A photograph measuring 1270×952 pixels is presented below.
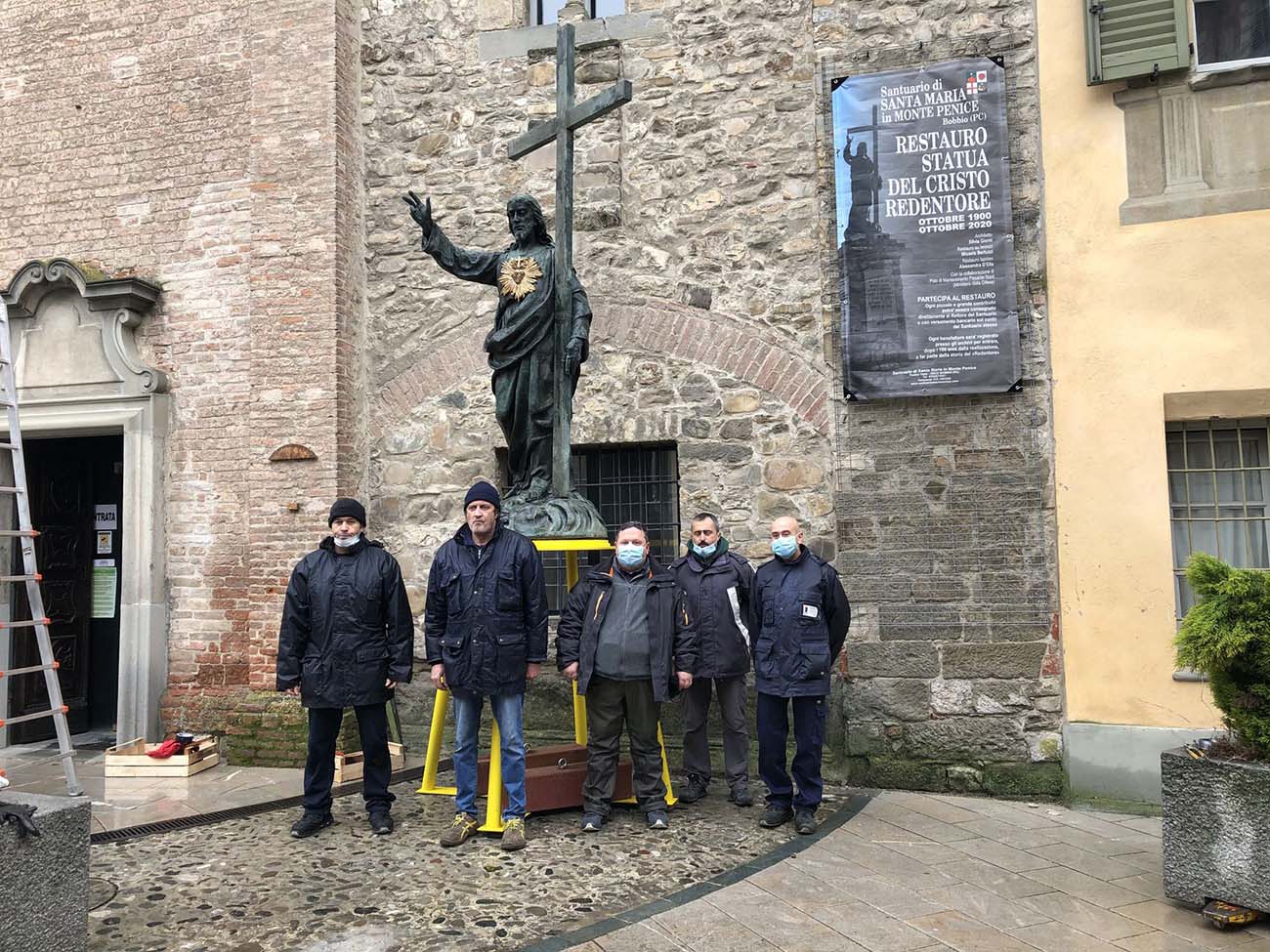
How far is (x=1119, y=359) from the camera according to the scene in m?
6.00

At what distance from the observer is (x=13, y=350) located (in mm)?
7812

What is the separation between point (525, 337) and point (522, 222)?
28.0 inches

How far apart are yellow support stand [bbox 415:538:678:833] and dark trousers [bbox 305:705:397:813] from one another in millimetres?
332

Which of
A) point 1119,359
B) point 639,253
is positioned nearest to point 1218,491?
point 1119,359

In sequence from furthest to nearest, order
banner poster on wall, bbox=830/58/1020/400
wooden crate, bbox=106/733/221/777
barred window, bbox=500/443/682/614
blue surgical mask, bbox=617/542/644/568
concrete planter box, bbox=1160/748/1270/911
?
barred window, bbox=500/443/682/614 → wooden crate, bbox=106/733/221/777 → banner poster on wall, bbox=830/58/1020/400 → blue surgical mask, bbox=617/542/644/568 → concrete planter box, bbox=1160/748/1270/911

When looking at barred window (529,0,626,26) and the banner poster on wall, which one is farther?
barred window (529,0,626,26)

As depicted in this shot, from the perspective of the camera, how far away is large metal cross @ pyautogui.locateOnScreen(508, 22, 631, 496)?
18.5 feet

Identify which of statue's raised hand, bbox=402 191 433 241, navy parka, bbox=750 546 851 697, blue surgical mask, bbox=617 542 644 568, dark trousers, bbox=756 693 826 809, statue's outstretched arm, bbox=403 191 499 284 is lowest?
dark trousers, bbox=756 693 826 809

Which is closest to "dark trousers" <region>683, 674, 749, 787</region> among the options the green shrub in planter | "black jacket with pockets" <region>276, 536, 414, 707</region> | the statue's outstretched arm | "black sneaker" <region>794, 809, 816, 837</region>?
"black sneaker" <region>794, 809, 816, 837</region>

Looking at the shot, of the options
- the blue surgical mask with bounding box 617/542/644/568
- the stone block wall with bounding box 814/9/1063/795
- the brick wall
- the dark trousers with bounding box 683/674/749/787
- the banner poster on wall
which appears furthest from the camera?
the brick wall

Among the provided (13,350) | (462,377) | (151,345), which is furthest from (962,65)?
(13,350)

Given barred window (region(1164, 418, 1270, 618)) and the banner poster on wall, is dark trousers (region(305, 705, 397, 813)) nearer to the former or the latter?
the banner poster on wall

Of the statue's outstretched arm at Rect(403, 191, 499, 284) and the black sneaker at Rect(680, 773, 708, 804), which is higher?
the statue's outstretched arm at Rect(403, 191, 499, 284)

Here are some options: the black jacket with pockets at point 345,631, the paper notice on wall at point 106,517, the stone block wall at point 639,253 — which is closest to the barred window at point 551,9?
the stone block wall at point 639,253
